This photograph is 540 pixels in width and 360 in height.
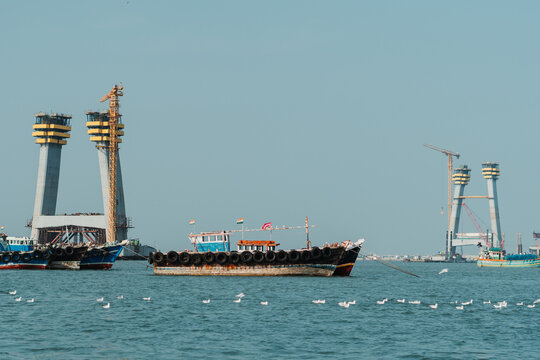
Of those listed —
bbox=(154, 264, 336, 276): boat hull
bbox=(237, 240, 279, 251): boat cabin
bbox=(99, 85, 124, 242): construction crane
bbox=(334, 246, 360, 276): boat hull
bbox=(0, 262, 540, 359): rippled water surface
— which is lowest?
bbox=(0, 262, 540, 359): rippled water surface

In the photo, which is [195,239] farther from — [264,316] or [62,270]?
[264,316]

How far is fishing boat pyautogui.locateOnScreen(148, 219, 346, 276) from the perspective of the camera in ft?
274

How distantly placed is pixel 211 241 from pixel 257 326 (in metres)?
47.4

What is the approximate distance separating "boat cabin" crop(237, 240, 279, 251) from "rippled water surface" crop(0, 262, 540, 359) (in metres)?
17.6

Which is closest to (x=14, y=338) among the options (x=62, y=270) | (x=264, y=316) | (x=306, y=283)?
(x=264, y=316)

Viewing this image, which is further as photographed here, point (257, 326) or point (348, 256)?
point (348, 256)

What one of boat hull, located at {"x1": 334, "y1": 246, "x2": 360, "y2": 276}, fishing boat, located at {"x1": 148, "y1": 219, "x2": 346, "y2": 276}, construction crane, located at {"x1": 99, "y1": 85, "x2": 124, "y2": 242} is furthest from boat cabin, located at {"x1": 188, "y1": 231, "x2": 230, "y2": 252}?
construction crane, located at {"x1": 99, "y1": 85, "x2": 124, "y2": 242}

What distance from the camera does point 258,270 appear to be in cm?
8575

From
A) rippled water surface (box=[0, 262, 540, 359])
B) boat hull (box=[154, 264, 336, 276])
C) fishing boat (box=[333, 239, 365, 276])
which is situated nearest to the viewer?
rippled water surface (box=[0, 262, 540, 359])

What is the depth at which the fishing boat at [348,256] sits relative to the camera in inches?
3268

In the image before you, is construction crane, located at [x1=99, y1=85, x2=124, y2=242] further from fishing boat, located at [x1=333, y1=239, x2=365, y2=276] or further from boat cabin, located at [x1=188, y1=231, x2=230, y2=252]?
fishing boat, located at [x1=333, y1=239, x2=365, y2=276]

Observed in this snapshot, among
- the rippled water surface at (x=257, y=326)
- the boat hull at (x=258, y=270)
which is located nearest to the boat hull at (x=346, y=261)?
the boat hull at (x=258, y=270)

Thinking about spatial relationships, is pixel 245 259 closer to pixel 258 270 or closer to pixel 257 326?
pixel 258 270

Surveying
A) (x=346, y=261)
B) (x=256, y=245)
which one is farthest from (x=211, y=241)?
(x=346, y=261)
